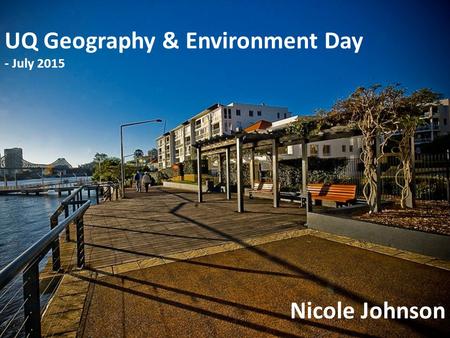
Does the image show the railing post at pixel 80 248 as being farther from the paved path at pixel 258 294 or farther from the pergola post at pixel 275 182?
the pergola post at pixel 275 182

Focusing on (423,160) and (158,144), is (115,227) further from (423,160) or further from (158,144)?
(158,144)

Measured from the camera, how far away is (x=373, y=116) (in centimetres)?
659

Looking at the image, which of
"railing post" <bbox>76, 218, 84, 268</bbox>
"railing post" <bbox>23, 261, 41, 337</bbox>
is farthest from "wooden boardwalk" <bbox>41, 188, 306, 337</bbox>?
"railing post" <bbox>23, 261, 41, 337</bbox>

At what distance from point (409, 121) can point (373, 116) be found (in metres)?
0.89

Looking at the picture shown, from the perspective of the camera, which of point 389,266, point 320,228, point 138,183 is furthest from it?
point 138,183

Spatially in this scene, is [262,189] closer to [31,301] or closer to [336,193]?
[336,193]

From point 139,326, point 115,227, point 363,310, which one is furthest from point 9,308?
point 363,310

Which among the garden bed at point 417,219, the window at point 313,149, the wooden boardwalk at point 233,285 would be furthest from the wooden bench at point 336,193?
the window at point 313,149

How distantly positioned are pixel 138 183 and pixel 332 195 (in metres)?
16.5

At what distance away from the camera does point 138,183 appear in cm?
2108

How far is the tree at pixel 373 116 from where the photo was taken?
6316 millimetres

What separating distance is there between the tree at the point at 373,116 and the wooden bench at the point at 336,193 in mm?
1505

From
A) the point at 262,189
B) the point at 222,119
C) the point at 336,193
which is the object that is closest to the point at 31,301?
the point at 336,193

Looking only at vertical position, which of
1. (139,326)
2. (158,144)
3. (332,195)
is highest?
(158,144)
